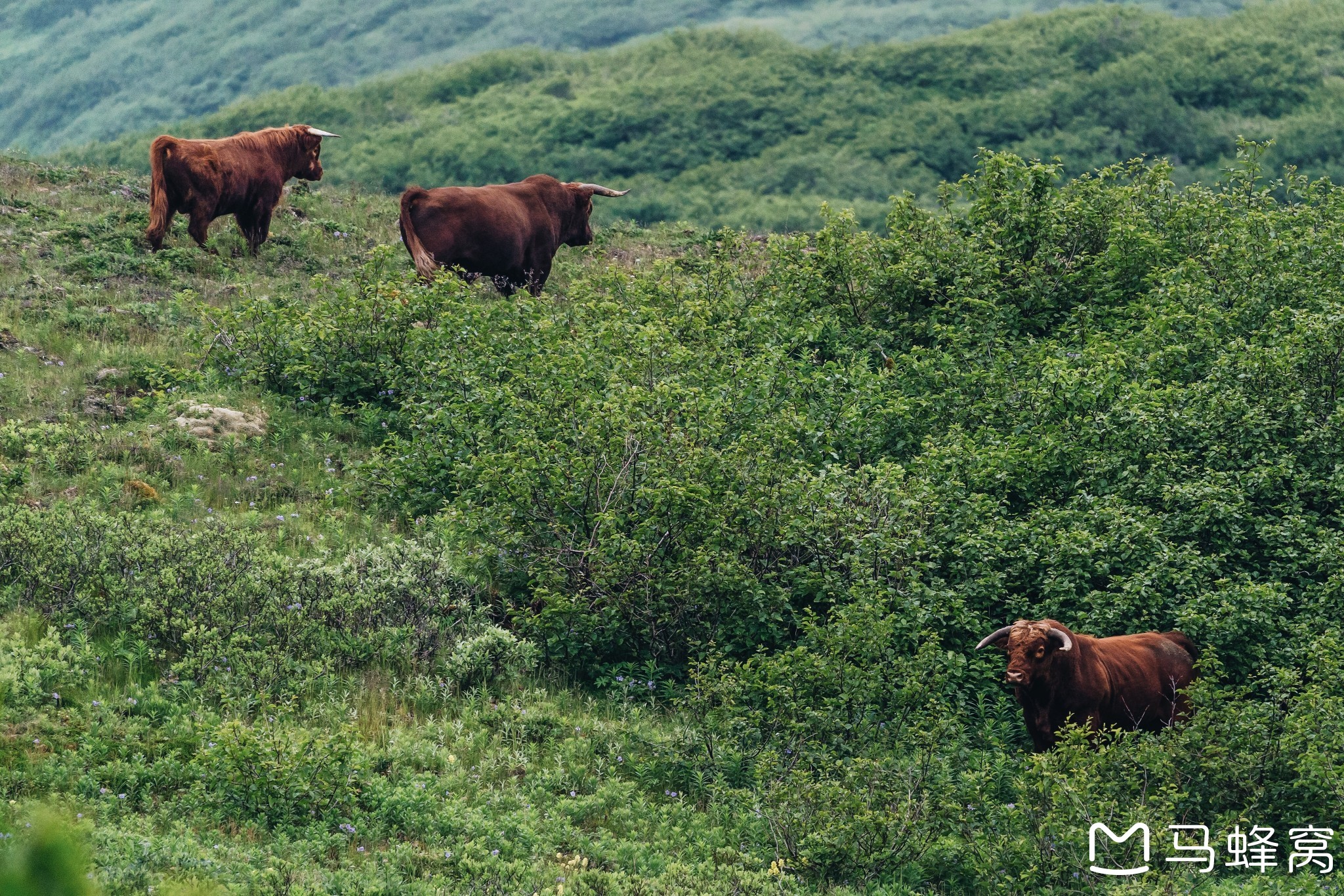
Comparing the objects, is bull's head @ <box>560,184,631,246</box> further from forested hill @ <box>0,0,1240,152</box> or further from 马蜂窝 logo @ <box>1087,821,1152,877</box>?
forested hill @ <box>0,0,1240,152</box>

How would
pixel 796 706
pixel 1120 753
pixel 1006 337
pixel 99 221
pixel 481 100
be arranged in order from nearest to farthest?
pixel 1120 753
pixel 796 706
pixel 1006 337
pixel 99 221
pixel 481 100

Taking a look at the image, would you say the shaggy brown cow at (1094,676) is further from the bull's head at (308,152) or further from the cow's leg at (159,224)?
the bull's head at (308,152)

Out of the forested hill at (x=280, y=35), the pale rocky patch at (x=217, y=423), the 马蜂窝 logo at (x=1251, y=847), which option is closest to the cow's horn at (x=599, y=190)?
the pale rocky patch at (x=217, y=423)

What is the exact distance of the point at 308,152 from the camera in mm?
19109

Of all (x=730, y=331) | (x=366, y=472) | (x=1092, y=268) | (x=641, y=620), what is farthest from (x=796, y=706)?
(x=1092, y=268)

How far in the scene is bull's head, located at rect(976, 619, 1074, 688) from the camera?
928cm

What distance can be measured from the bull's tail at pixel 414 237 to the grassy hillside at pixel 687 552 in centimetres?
83

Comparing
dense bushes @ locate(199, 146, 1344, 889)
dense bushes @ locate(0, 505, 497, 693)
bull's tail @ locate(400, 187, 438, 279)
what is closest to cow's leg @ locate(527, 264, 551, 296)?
bull's tail @ locate(400, 187, 438, 279)

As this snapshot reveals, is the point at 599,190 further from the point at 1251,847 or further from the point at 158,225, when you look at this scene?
the point at 1251,847

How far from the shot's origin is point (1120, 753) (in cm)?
832

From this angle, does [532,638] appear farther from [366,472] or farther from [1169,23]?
[1169,23]

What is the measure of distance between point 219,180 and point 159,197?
737 mm

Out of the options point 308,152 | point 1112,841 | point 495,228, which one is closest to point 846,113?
point 308,152

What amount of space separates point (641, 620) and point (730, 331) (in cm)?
467
